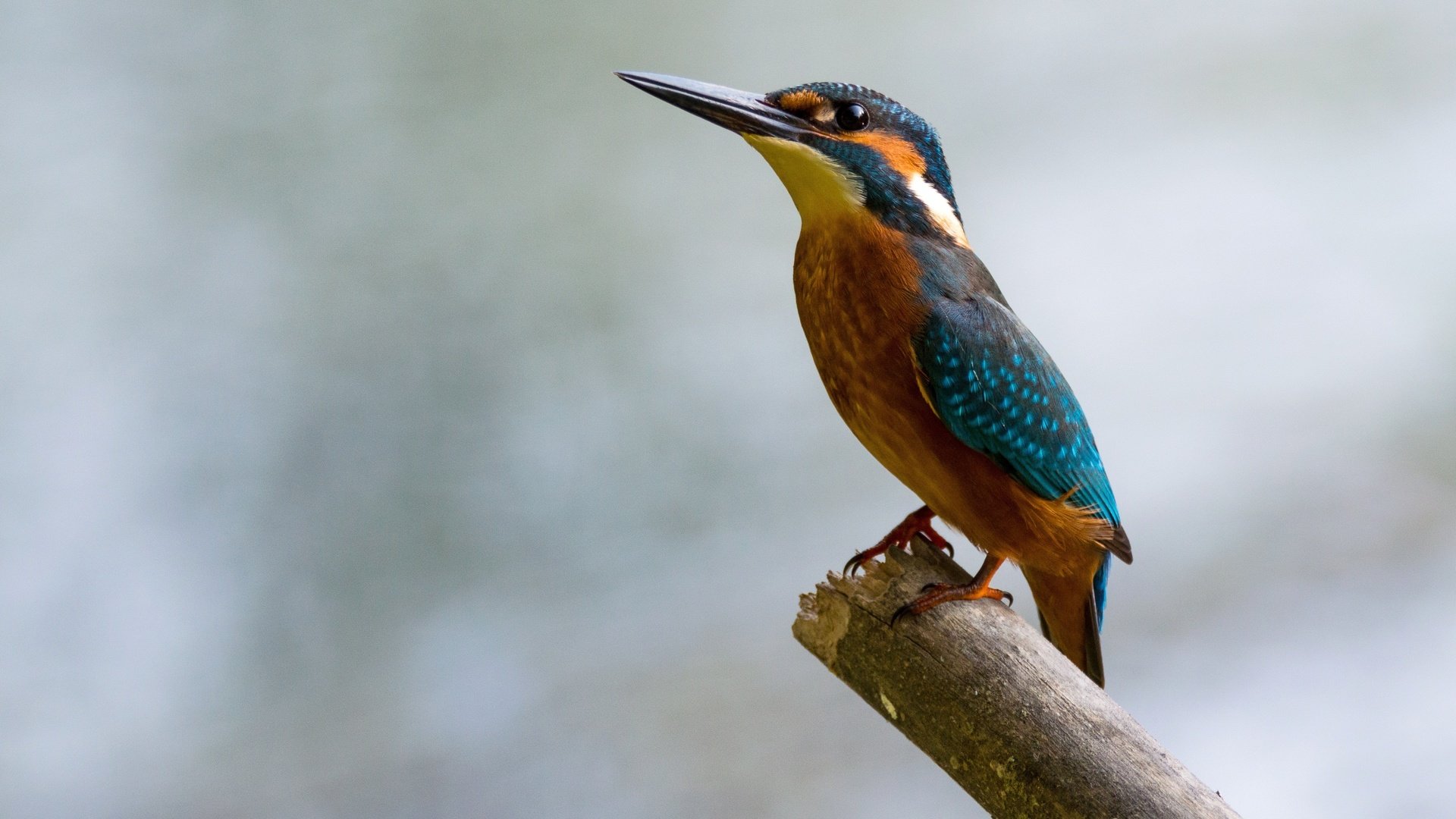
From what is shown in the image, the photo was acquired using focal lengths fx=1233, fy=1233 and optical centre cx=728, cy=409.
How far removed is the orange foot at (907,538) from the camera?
1996mm

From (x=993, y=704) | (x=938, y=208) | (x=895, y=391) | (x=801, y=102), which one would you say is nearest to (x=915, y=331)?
(x=895, y=391)

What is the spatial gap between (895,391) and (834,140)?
15.0 inches

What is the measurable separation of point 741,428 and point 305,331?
120cm

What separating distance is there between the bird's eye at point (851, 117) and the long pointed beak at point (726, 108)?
50 millimetres

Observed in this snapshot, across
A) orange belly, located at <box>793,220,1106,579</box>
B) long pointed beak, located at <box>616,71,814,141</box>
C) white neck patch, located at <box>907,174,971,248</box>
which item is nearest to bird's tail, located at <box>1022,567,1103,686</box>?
orange belly, located at <box>793,220,1106,579</box>

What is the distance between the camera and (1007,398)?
185 cm

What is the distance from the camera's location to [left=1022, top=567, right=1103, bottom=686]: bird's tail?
2.11 metres

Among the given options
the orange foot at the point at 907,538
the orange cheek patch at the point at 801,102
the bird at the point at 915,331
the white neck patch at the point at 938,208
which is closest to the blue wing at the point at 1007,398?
the bird at the point at 915,331

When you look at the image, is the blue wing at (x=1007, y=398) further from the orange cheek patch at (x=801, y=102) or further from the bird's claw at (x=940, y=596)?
the orange cheek patch at (x=801, y=102)

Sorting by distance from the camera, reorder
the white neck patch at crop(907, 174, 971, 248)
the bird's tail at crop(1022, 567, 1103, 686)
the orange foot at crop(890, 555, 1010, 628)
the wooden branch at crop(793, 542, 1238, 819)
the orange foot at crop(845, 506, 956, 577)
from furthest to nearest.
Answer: the bird's tail at crop(1022, 567, 1103, 686)
the orange foot at crop(845, 506, 956, 577)
the white neck patch at crop(907, 174, 971, 248)
the orange foot at crop(890, 555, 1010, 628)
the wooden branch at crop(793, 542, 1238, 819)

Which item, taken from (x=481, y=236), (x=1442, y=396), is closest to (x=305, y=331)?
(x=481, y=236)

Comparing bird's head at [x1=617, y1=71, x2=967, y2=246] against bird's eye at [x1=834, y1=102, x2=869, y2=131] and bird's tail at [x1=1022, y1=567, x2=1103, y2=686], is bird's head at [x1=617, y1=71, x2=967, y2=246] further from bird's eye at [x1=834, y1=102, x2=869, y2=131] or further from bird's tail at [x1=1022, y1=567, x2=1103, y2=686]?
bird's tail at [x1=1022, y1=567, x2=1103, y2=686]

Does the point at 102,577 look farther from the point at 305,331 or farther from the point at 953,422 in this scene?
the point at 953,422

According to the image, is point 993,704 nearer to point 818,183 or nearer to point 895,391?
point 895,391
